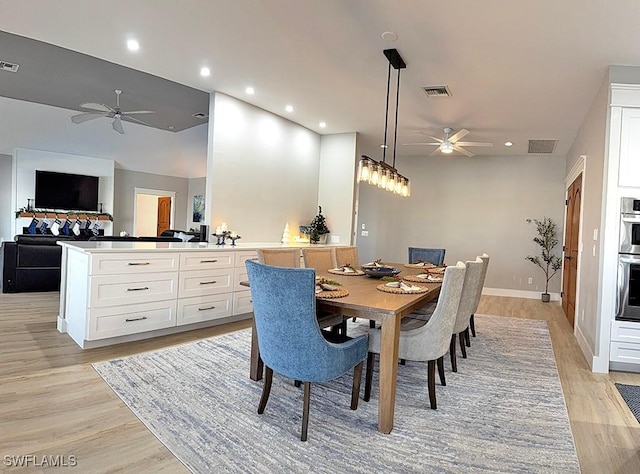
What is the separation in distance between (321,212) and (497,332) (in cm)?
347

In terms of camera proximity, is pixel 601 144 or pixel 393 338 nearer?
pixel 393 338

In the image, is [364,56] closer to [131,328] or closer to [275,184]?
[275,184]

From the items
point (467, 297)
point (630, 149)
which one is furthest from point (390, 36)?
point (630, 149)

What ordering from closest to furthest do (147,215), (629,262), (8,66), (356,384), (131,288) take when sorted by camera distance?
(356,384), (629,262), (131,288), (8,66), (147,215)

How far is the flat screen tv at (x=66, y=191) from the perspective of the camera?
29.8ft

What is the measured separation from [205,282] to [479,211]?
5.95 m

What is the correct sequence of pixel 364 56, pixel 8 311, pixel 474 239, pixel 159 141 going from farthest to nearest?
pixel 159 141 → pixel 474 239 → pixel 8 311 → pixel 364 56

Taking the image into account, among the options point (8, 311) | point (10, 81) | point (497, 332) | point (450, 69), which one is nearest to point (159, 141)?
point (10, 81)

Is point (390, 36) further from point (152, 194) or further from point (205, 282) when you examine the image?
point (152, 194)

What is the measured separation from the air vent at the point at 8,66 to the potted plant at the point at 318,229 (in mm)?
4880

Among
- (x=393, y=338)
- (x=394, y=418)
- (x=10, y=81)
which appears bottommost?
(x=394, y=418)

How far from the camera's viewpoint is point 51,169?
30.3ft

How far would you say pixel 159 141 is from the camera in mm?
10086

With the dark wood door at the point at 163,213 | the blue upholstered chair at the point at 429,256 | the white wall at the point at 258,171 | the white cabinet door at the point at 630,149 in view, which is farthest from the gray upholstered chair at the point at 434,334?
the dark wood door at the point at 163,213
